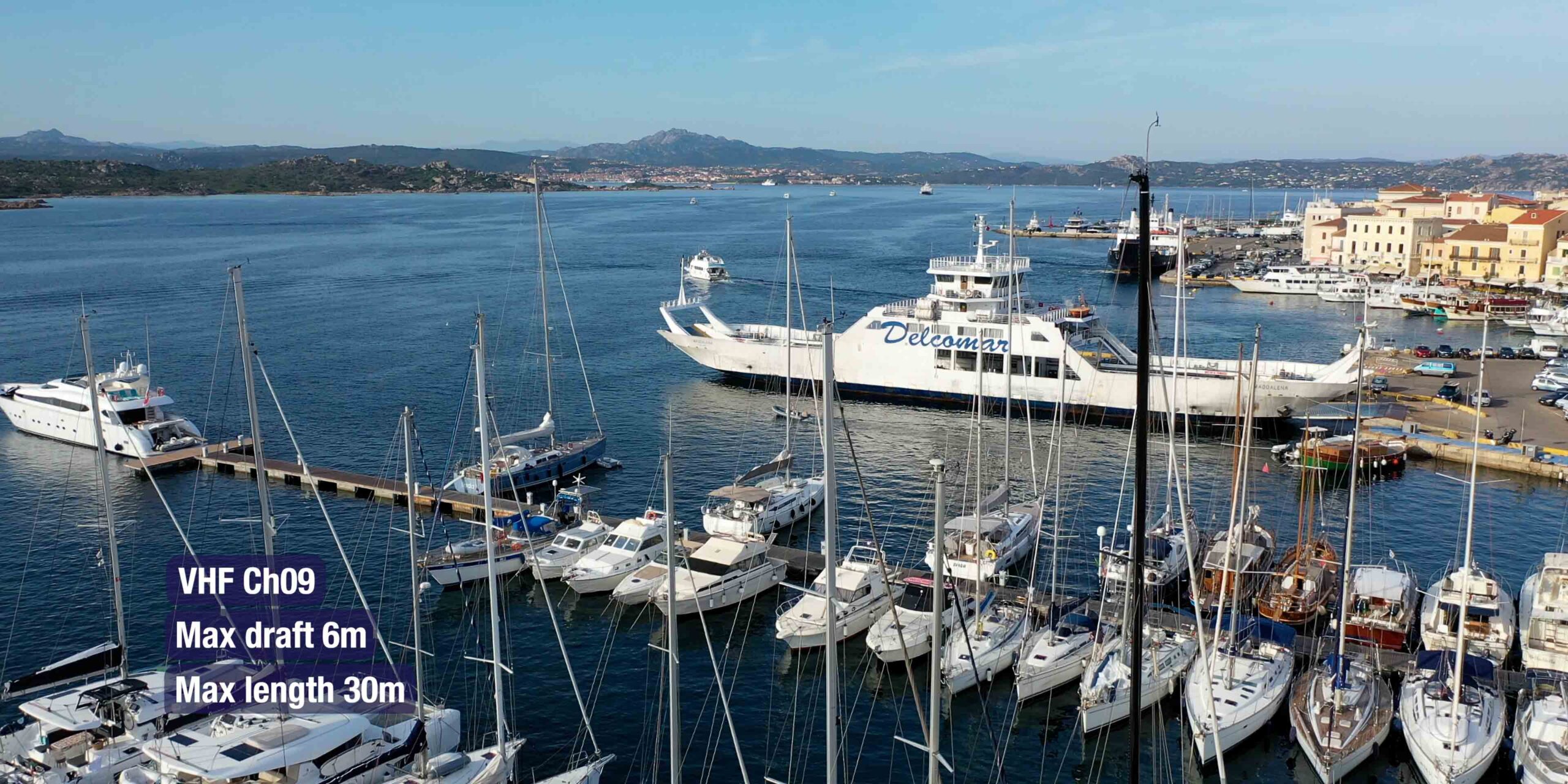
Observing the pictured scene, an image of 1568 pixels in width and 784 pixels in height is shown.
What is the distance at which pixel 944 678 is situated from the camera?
19.0m

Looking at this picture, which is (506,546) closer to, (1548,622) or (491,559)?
(491,559)

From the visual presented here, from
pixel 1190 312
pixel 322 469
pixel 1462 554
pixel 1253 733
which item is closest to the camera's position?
pixel 1253 733

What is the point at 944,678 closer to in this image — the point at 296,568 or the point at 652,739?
the point at 652,739

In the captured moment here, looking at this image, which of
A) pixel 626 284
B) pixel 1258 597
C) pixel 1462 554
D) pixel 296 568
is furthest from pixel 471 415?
pixel 626 284

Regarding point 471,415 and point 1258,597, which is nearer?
point 1258,597

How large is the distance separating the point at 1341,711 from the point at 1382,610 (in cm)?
451

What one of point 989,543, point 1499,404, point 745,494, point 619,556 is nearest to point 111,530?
point 619,556

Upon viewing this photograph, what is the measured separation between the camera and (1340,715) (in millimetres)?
17000

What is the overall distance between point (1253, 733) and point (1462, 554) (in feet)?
38.2

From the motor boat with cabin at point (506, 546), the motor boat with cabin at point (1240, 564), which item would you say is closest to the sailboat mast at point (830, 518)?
the motor boat with cabin at point (1240, 564)

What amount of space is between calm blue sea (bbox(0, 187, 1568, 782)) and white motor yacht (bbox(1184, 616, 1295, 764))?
48 cm

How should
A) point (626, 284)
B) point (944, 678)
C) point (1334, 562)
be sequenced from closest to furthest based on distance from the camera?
1. point (944, 678)
2. point (1334, 562)
3. point (626, 284)

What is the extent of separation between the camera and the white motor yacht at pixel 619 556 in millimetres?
23859

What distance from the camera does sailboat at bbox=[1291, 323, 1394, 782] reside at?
1633 centimetres
